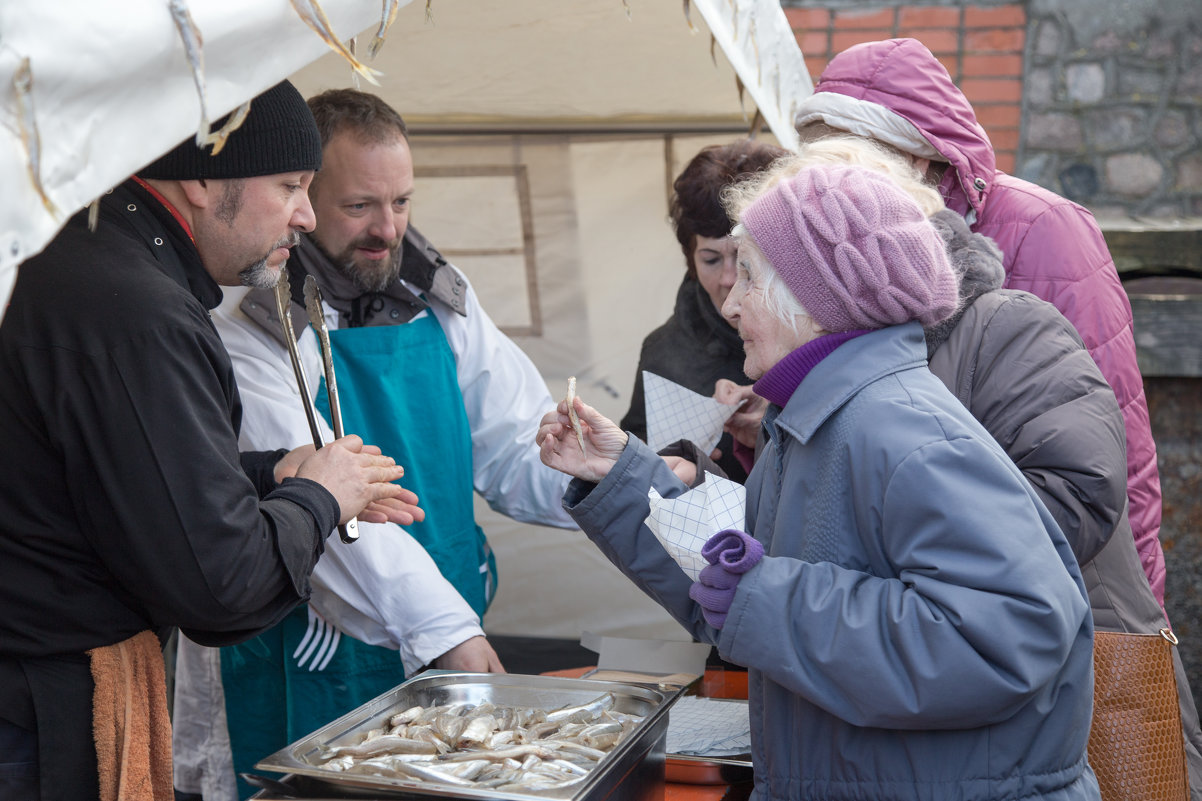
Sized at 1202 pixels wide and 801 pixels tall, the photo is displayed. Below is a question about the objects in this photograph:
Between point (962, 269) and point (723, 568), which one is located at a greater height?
point (962, 269)

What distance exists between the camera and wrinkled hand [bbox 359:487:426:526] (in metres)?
1.86

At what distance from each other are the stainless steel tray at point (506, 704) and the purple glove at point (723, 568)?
0.23 m

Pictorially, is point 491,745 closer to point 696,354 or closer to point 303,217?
point 303,217

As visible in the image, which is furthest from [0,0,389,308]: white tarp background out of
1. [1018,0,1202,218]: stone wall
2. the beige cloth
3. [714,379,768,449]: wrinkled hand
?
[1018,0,1202,218]: stone wall

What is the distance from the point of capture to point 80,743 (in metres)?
1.54

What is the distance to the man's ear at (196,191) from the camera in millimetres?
A: 1629

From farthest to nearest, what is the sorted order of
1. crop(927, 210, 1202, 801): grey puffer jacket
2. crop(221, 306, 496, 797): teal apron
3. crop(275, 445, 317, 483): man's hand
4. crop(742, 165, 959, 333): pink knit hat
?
crop(221, 306, 496, 797): teal apron
crop(275, 445, 317, 483): man's hand
crop(927, 210, 1202, 801): grey puffer jacket
crop(742, 165, 959, 333): pink knit hat

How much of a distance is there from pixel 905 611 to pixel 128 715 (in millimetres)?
1090

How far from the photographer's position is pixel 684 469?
212 centimetres

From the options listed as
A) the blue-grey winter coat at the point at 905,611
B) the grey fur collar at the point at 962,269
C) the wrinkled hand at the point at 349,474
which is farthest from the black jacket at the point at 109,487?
the grey fur collar at the point at 962,269

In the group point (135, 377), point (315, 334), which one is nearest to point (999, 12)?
point (315, 334)

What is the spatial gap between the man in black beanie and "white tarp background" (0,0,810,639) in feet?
3.38

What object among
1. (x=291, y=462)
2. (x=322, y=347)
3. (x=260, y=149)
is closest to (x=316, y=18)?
(x=260, y=149)

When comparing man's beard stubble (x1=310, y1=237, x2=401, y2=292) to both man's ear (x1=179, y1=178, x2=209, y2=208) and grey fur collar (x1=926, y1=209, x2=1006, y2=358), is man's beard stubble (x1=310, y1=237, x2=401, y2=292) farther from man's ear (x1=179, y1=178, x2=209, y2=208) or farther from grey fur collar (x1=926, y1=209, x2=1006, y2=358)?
grey fur collar (x1=926, y1=209, x2=1006, y2=358)
